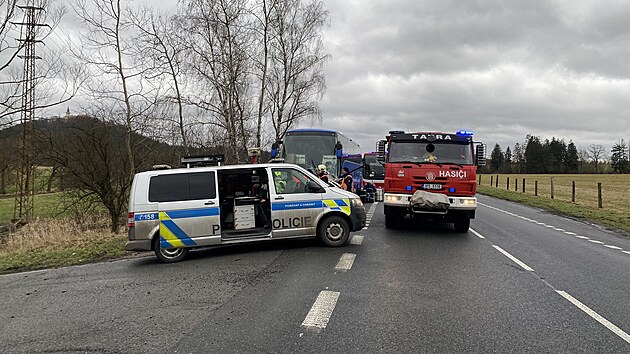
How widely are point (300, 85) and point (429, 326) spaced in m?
26.0

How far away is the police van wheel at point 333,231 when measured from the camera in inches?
381

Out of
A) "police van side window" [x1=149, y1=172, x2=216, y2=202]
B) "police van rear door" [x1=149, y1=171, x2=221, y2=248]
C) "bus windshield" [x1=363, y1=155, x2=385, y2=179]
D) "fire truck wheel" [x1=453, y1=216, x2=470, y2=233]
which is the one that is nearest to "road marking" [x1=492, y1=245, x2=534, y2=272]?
"fire truck wheel" [x1=453, y1=216, x2=470, y2=233]

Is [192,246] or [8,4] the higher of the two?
[8,4]

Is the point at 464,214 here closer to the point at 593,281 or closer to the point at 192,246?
the point at 593,281

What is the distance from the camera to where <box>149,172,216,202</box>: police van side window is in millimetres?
9078

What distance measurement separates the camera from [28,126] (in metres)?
15.5

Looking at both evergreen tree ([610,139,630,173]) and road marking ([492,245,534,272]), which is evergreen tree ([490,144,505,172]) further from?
road marking ([492,245,534,272])

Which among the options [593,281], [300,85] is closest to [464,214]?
[593,281]

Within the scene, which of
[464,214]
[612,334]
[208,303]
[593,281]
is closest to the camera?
[612,334]

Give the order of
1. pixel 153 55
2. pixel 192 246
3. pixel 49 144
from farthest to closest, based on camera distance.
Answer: pixel 153 55, pixel 49 144, pixel 192 246

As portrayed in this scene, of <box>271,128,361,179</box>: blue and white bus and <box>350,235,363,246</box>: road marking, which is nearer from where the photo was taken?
<box>350,235,363,246</box>: road marking

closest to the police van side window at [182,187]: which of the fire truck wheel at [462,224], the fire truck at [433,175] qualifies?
the fire truck at [433,175]

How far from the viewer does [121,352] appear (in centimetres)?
433

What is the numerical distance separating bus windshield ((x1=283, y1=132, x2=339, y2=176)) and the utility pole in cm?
940
